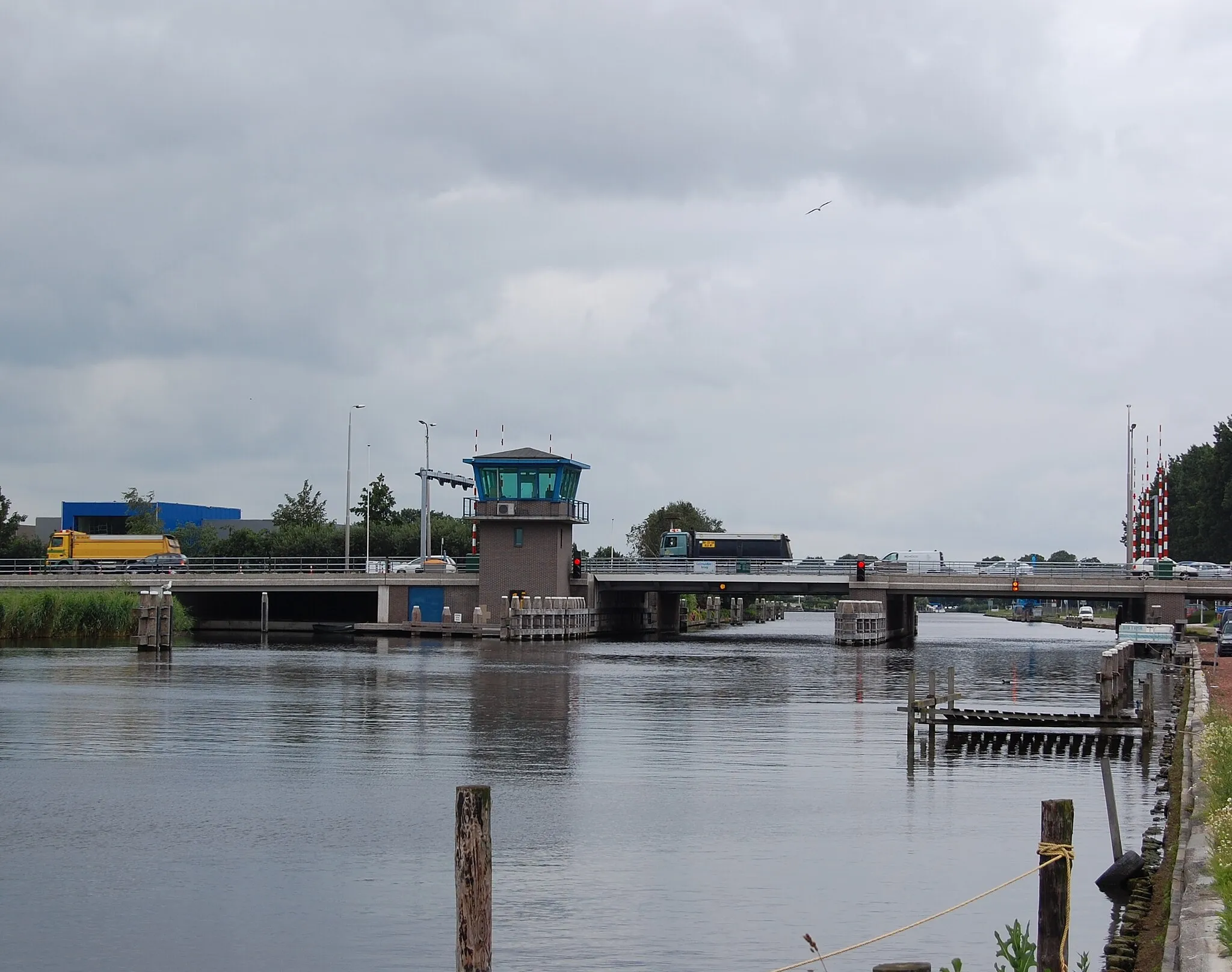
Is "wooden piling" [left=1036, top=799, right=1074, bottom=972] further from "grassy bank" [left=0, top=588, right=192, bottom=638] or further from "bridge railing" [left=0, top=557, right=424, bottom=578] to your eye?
"bridge railing" [left=0, top=557, right=424, bottom=578]

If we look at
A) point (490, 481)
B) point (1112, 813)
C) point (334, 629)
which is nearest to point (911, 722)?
point (1112, 813)

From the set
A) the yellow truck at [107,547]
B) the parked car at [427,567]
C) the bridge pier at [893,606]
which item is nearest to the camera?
the bridge pier at [893,606]

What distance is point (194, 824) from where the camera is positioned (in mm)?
24812

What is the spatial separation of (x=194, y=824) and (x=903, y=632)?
90.7 m

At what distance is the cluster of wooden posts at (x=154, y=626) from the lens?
72125 millimetres

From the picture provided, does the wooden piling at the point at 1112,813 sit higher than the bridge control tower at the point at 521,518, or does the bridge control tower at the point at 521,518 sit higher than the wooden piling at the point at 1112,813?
the bridge control tower at the point at 521,518

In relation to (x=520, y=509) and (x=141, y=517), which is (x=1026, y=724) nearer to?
(x=520, y=509)

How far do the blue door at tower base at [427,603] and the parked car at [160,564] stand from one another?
55.8 feet

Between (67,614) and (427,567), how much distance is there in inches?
1040

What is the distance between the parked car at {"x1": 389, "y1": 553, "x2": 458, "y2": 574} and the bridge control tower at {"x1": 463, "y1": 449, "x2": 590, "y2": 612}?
612 centimetres

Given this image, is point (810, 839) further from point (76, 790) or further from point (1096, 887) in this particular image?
point (76, 790)

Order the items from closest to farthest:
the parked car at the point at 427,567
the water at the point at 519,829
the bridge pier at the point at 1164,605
Answer: the water at the point at 519,829 < the bridge pier at the point at 1164,605 < the parked car at the point at 427,567

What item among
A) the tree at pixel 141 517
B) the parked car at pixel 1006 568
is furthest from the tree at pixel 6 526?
the parked car at pixel 1006 568

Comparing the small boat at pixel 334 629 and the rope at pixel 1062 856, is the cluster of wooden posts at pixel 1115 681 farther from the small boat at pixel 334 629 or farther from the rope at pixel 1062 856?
the small boat at pixel 334 629
